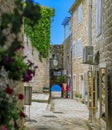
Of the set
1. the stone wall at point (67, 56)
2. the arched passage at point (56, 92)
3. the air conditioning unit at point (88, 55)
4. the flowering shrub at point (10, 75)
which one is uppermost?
the stone wall at point (67, 56)

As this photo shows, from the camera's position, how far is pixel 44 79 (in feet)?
98.4

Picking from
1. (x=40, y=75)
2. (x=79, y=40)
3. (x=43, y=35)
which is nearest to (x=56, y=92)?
(x=40, y=75)

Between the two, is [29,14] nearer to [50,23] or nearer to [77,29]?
[50,23]

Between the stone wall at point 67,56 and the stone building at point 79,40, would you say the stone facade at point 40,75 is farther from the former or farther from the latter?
the stone wall at point 67,56

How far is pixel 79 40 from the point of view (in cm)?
2978

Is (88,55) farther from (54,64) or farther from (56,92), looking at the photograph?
(56,92)

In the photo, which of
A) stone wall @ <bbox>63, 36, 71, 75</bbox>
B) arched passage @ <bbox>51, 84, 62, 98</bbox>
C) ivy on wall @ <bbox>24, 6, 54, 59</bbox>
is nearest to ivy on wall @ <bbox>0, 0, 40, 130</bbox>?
ivy on wall @ <bbox>24, 6, 54, 59</bbox>

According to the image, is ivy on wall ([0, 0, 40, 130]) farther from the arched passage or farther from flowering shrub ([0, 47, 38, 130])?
the arched passage

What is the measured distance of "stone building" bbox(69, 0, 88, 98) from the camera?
27.2 m

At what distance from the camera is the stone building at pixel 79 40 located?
89.2ft

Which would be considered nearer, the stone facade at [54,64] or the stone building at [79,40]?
the stone building at [79,40]

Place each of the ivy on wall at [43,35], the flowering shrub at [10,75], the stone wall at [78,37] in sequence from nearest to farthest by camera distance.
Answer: the flowering shrub at [10,75] < the stone wall at [78,37] < the ivy on wall at [43,35]

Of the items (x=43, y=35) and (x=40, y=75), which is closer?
(x=43, y=35)

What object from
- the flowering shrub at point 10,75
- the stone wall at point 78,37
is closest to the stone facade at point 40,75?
the stone wall at point 78,37
